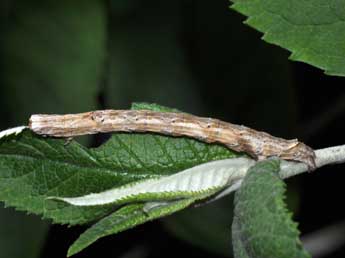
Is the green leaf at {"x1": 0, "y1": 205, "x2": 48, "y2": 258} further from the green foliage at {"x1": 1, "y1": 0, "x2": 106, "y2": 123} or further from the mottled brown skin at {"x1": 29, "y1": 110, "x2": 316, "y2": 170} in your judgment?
the mottled brown skin at {"x1": 29, "y1": 110, "x2": 316, "y2": 170}

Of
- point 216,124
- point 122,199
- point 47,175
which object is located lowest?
point 122,199

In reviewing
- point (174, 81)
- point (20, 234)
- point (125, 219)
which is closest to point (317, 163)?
point (125, 219)

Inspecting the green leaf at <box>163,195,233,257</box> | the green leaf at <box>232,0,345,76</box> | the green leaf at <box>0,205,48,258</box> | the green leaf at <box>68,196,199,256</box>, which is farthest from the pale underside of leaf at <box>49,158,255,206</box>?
the green leaf at <box>163,195,233,257</box>

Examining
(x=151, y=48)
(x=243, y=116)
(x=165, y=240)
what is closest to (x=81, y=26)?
(x=151, y=48)

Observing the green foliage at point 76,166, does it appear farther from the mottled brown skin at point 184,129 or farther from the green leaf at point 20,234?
the green leaf at point 20,234

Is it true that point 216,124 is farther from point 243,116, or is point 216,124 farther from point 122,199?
point 243,116

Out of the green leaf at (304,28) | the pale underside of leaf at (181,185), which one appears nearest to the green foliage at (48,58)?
the pale underside of leaf at (181,185)
